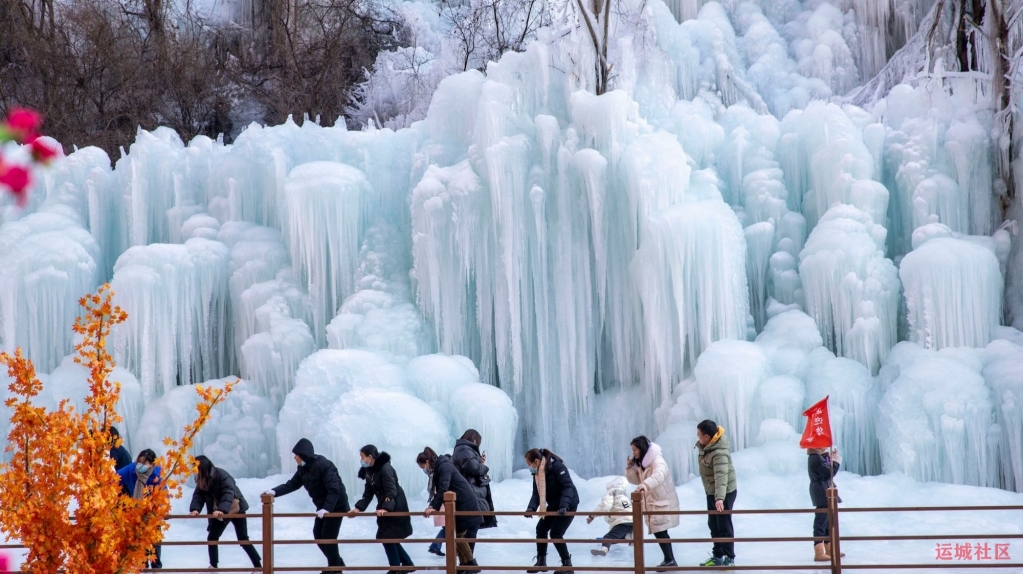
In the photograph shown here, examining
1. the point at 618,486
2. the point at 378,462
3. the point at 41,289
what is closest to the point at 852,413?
the point at 618,486

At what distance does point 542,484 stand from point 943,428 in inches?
178

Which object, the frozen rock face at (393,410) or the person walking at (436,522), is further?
the frozen rock face at (393,410)

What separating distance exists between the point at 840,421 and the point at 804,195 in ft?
10.2

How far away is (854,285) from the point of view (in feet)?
39.7

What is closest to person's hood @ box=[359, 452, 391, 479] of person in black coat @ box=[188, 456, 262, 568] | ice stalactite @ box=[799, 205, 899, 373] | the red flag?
person in black coat @ box=[188, 456, 262, 568]

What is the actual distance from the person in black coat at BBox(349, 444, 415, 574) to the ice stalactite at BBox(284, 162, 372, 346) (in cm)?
484

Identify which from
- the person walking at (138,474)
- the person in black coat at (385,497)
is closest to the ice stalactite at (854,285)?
the person in black coat at (385,497)

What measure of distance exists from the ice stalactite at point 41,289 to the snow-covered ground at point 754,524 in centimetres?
292

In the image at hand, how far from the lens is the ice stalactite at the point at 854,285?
477 inches

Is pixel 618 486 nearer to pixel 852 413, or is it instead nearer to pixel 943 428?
pixel 852 413

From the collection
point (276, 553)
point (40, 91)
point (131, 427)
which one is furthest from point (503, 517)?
point (40, 91)

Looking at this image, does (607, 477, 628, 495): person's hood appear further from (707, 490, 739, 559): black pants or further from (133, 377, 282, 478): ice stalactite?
(133, 377, 282, 478): ice stalactite

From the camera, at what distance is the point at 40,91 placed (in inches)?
904

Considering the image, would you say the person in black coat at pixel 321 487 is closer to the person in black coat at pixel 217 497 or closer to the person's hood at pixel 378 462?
the person's hood at pixel 378 462
